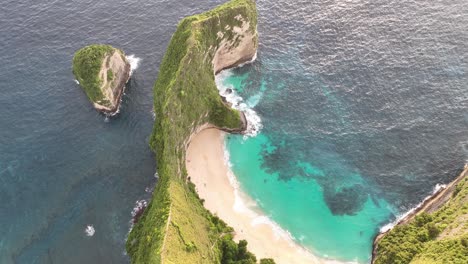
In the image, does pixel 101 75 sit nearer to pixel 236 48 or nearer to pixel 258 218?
pixel 236 48

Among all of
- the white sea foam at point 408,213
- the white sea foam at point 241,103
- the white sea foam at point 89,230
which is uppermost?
the white sea foam at point 241,103

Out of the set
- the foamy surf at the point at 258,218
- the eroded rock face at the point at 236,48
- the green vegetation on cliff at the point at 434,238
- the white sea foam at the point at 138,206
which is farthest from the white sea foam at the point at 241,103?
the green vegetation on cliff at the point at 434,238

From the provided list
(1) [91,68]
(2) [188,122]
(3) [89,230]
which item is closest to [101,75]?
(1) [91,68]

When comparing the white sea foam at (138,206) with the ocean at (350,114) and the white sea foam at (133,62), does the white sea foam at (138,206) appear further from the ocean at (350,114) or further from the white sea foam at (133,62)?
the white sea foam at (133,62)

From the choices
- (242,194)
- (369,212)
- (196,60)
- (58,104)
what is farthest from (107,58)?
(369,212)

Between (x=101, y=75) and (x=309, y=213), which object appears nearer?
(x=309, y=213)

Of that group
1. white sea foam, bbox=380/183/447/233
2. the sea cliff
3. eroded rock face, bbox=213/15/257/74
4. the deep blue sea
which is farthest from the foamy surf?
eroded rock face, bbox=213/15/257/74

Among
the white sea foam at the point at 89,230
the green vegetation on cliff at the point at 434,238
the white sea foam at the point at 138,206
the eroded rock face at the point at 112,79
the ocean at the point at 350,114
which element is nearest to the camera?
the green vegetation on cliff at the point at 434,238
